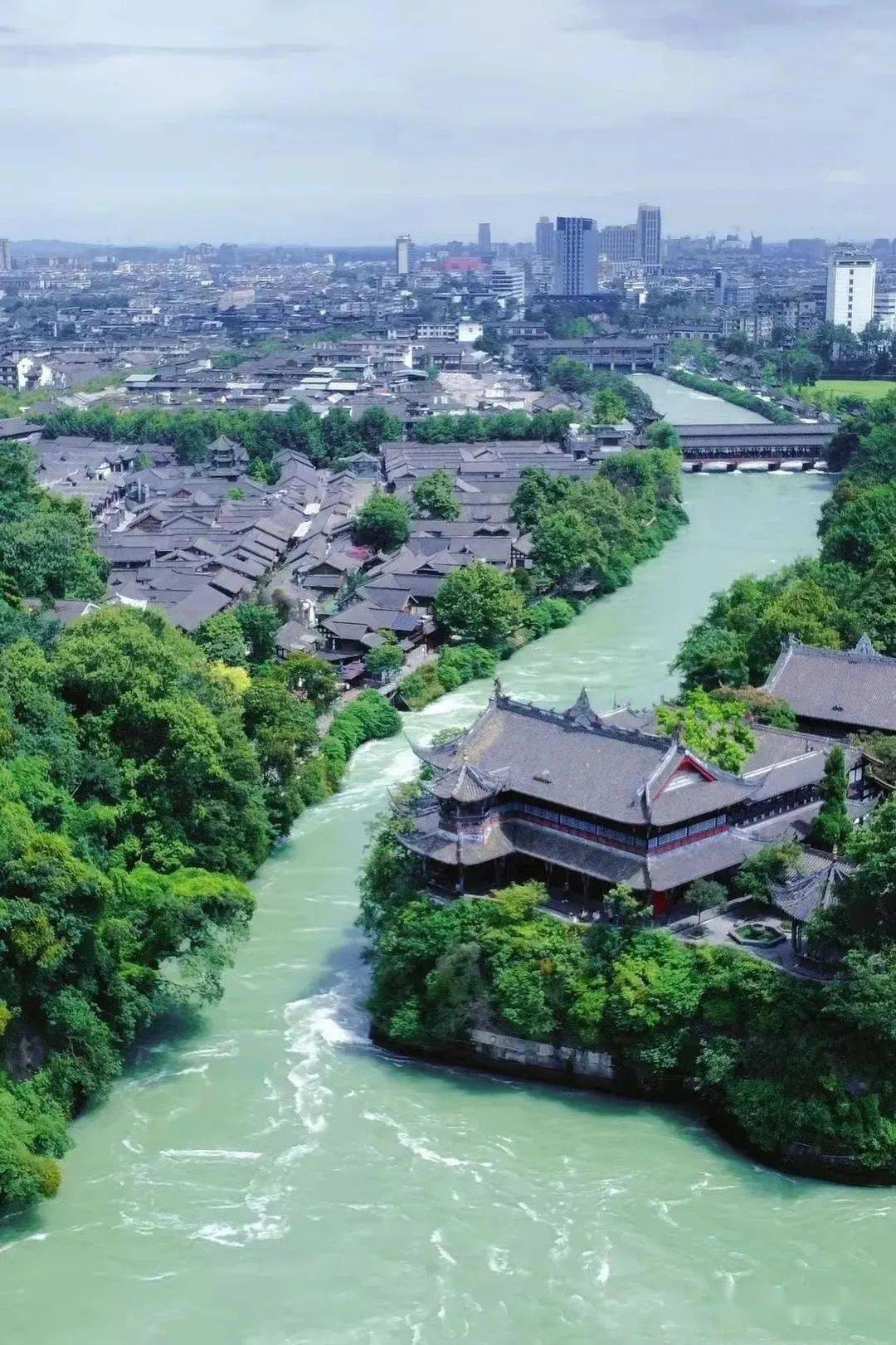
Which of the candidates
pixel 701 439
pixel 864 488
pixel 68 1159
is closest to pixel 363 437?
pixel 701 439

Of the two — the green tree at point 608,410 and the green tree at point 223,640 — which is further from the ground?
the green tree at point 608,410

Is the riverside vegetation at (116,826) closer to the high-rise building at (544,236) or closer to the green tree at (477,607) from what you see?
the green tree at (477,607)

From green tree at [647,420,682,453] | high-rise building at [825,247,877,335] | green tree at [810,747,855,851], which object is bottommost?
green tree at [810,747,855,851]

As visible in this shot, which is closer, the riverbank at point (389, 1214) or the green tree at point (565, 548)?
the riverbank at point (389, 1214)

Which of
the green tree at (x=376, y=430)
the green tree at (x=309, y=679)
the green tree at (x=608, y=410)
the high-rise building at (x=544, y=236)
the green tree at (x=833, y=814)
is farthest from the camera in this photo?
the high-rise building at (x=544, y=236)

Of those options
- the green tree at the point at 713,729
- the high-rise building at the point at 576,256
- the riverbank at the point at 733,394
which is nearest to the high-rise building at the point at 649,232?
the high-rise building at the point at 576,256

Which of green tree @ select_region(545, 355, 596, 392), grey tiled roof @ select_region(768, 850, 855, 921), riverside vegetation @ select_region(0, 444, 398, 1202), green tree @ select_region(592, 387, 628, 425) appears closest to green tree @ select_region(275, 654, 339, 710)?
riverside vegetation @ select_region(0, 444, 398, 1202)

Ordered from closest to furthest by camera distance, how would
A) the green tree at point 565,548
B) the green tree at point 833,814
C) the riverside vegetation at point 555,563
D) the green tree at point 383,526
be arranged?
the green tree at point 833,814
the riverside vegetation at point 555,563
the green tree at point 565,548
the green tree at point 383,526

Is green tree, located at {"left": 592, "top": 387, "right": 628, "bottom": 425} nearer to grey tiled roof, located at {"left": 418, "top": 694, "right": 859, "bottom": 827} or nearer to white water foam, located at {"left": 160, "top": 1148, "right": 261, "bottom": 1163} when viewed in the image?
grey tiled roof, located at {"left": 418, "top": 694, "right": 859, "bottom": 827}
